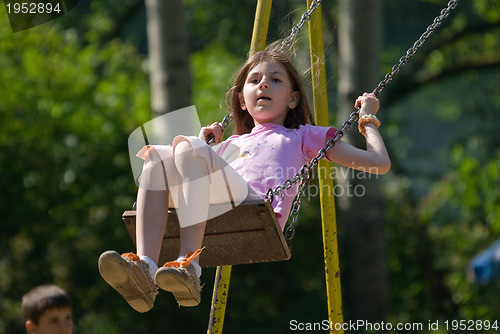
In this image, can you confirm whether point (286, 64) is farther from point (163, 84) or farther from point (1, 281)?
point (1, 281)

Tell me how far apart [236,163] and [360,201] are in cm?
448

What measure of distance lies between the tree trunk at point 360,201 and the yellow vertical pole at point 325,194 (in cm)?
370

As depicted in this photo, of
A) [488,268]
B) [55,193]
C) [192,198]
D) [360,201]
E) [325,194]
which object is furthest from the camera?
[360,201]

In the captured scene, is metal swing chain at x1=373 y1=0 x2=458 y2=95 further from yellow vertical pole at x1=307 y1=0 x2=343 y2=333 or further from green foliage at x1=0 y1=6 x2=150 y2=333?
green foliage at x1=0 y1=6 x2=150 y2=333

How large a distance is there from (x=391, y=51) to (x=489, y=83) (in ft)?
9.17

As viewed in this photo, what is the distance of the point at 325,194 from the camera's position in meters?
4.61

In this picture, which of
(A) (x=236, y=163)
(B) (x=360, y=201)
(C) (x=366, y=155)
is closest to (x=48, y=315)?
(A) (x=236, y=163)

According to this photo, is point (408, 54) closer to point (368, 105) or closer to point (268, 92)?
point (368, 105)

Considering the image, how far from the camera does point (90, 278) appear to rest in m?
8.24

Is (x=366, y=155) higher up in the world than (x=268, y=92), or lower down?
lower down

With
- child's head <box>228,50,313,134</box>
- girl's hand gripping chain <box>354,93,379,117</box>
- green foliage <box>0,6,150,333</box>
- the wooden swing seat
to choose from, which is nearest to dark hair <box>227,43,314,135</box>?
child's head <box>228,50,313,134</box>

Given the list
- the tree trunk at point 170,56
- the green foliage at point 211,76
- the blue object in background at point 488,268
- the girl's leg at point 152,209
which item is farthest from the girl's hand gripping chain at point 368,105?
the green foliage at point 211,76

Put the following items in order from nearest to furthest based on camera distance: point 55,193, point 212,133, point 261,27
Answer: point 212,133, point 261,27, point 55,193

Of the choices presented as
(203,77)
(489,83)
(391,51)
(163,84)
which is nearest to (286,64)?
(163,84)
